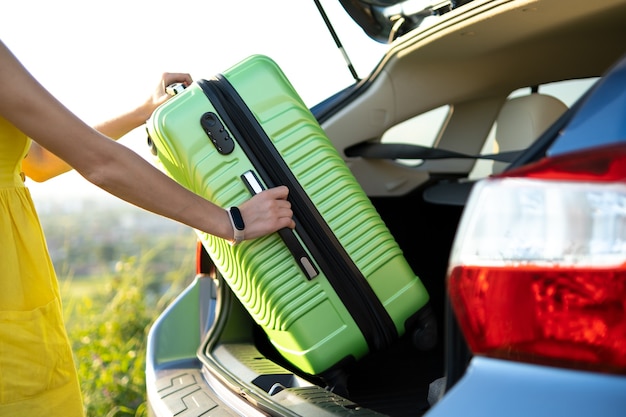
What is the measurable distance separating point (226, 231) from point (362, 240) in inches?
13.8

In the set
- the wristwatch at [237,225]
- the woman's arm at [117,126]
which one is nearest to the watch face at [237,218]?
the wristwatch at [237,225]

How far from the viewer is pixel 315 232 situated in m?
1.80

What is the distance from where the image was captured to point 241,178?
1.79m

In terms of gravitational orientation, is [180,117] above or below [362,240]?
above

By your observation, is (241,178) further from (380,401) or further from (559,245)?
(559,245)

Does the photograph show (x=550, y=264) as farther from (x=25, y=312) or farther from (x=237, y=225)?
(x=25, y=312)

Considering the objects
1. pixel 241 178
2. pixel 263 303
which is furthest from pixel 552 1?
pixel 263 303

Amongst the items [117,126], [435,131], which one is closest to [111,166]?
[117,126]

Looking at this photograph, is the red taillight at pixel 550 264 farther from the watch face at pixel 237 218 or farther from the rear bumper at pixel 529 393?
the watch face at pixel 237 218

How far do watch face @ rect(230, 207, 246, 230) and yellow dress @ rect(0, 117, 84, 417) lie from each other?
1.27 feet

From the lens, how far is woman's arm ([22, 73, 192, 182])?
6.43 ft

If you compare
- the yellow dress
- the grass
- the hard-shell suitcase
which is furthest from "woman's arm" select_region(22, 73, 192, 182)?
the grass

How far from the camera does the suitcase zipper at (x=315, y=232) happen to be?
1.80 m

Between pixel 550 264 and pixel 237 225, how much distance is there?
0.88 meters
